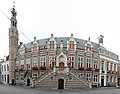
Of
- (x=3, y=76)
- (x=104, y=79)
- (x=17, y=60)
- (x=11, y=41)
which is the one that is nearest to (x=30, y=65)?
(x=17, y=60)

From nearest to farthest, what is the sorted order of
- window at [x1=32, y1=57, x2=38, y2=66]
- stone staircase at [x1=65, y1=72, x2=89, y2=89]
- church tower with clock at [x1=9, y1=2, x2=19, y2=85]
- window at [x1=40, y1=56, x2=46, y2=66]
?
1. stone staircase at [x1=65, y1=72, x2=89, y2=89]
2. window at [x1=40, y1=56, x2=46, y2=66]
3. window at [x1=32, y1=57, x2=38, y2=66]
4. church tower with clock at [x1=9, y1=2, x2=19, y2=85]

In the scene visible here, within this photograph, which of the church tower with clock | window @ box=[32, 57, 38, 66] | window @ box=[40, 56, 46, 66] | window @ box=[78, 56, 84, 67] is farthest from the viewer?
the church tower with clock

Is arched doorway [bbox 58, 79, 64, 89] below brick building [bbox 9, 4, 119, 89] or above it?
below

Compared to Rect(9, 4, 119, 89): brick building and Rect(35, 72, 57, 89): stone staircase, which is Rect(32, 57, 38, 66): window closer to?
Rect(9, 4, 119, 89): brick building

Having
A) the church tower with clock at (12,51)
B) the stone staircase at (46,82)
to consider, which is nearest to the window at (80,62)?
the stone staircase at (46,82)

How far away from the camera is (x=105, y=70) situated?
49.2 m

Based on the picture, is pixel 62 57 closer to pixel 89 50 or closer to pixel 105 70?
pixel 89 50

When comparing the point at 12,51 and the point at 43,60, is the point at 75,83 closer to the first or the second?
the point at 43,60

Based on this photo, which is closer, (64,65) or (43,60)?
(64,65)

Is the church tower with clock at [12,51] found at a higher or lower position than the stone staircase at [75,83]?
higher

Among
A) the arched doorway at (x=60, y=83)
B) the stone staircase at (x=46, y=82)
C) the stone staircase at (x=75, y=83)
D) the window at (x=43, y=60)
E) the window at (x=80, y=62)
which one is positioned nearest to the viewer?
the stone staircase at (x=75, y=83)

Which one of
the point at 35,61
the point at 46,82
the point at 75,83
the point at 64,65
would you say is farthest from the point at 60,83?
the point at 35,61

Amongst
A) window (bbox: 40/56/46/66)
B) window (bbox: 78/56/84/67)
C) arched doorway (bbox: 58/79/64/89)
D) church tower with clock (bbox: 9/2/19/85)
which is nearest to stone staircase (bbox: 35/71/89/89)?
arched doorway (bbox: 58/79/64/89)

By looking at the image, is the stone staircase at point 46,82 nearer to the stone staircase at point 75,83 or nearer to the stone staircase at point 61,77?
the stone staircase at point 61,77
